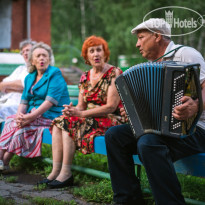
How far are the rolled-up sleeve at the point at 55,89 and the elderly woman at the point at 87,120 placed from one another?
19.4 inches

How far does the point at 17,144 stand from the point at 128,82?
2105mm

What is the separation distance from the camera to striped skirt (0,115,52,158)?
4.60 m

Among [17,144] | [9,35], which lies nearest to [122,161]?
[17,144]

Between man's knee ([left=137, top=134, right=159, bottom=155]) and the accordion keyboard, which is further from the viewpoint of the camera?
man's knee ([left=137, top=134, right=159, bottom=155])

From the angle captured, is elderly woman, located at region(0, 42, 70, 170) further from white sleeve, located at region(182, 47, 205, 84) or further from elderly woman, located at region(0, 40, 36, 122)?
white sleeve, located at region(182, 47, 205, 84)

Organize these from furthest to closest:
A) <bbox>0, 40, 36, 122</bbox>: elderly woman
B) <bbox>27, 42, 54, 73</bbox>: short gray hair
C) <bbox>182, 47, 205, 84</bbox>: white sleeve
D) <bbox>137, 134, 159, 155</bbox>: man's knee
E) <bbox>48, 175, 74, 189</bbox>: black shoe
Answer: <bbox>0, 40, 36, 122</bbox>: elderly woman < <bbox>27, 42, 54, 73</bbox>: short gray hair < <bbox>48, 175, 74, 189</bbox>: black shoe < <bbox>182, 47, 205, 84</bbox>: white sleeve < <bbox>137, 134, 159, 155</bbox>: man's knee

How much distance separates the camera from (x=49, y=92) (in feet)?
15.0

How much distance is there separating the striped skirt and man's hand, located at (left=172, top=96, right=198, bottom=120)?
7.48 feet

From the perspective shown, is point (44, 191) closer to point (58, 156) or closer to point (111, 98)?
point (58, 156)

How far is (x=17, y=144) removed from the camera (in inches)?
181

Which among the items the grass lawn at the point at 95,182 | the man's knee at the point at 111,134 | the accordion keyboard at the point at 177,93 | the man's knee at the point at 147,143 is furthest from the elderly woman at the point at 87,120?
the accordion keyboard at the point at 177,93
